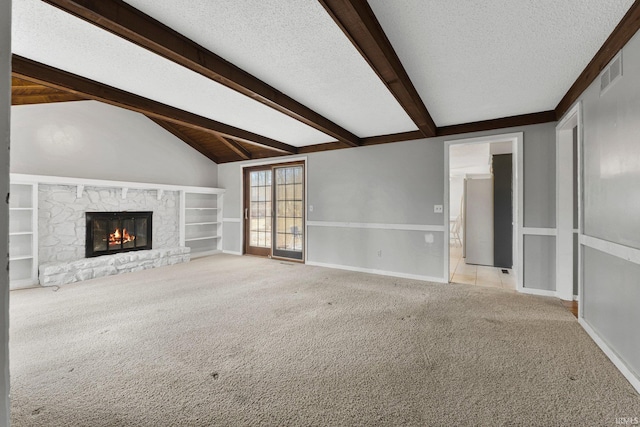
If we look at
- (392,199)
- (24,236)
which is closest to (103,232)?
(24,236)

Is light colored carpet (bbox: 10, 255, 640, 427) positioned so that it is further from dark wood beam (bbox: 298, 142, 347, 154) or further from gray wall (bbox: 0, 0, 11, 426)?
dark wood beam (bbox: 298, 142, 347, 154)

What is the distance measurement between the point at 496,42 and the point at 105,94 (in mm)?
3778

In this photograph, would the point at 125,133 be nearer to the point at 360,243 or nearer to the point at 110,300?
the point at 110,300

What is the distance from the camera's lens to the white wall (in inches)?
169

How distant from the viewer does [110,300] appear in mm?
3527

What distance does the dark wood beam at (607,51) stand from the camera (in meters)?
1.88

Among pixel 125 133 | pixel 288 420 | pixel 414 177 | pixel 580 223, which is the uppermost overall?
pixel 125 133

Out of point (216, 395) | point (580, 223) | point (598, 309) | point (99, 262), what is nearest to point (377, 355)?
point (216, 395)

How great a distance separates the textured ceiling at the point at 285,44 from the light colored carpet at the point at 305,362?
2.42 metres

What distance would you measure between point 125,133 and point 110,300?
3.35m

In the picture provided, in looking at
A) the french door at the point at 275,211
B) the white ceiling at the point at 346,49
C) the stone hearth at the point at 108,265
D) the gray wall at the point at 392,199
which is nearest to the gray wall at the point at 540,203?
the gray wall at the point at 392,199

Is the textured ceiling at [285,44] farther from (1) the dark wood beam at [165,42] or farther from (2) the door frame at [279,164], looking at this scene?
(2) the door frame at [279,164]

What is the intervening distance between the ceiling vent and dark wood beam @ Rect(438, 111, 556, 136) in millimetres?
1517

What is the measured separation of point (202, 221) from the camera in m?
7.01
